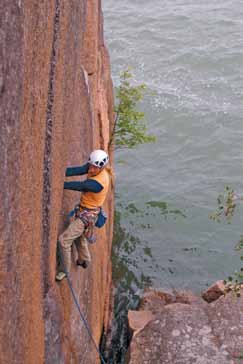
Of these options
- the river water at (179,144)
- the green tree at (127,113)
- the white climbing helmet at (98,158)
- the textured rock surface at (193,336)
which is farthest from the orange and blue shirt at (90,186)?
the river water at (179,144)

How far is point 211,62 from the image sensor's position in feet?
100

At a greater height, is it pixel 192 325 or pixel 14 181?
pixel 14 181

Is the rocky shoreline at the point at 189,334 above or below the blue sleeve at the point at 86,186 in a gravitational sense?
below

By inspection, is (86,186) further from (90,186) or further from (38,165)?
(38,165)

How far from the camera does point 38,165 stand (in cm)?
772

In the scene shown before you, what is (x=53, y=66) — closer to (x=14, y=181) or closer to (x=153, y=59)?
(x=14, y=181)

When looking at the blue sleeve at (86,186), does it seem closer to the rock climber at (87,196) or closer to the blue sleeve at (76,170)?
the rock climber at (87,196)

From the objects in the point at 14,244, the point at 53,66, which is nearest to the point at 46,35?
the point at 53,66

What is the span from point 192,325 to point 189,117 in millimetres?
14882

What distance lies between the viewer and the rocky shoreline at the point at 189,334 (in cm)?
1318

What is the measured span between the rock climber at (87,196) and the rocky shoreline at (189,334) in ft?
13.8

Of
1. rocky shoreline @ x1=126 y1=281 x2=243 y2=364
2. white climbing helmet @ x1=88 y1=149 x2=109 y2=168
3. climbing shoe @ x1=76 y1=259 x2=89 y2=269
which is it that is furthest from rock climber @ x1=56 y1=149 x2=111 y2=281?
rocky shoreline @ x1=126 y1=281 x2=243 y2=364

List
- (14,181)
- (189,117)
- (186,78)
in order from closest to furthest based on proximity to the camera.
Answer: (14,181) < (189,117) < (186,78)

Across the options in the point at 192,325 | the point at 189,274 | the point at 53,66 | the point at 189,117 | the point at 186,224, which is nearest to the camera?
the point at 53,66
